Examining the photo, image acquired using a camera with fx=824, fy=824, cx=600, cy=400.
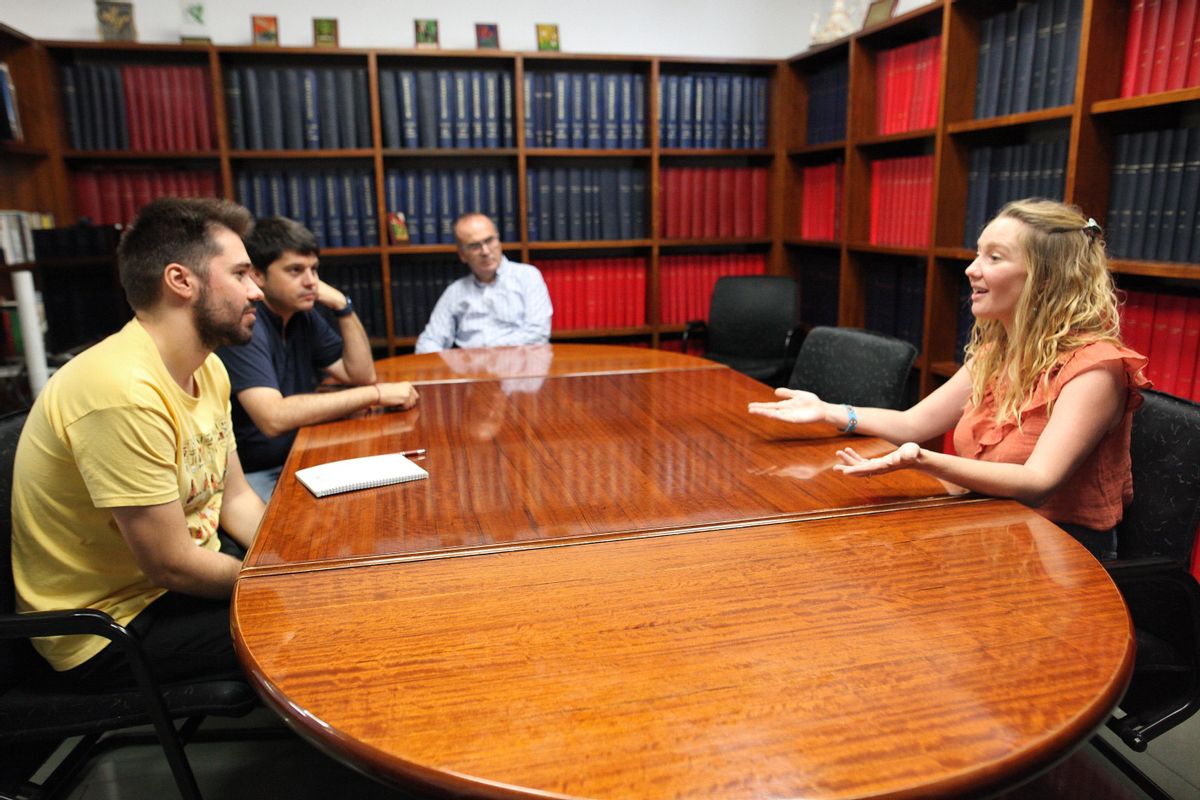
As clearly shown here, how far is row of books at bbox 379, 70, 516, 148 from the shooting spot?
3.76m

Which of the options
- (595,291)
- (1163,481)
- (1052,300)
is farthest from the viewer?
(595,291)

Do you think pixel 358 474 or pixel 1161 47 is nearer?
pixel 358 474

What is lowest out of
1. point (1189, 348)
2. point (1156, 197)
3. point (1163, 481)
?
point (1163, 481)

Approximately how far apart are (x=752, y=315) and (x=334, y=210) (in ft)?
6.69

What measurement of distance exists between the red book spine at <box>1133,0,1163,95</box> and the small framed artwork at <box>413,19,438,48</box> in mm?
2814

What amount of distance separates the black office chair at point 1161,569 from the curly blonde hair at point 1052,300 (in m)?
0.19

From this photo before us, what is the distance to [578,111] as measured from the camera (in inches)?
156

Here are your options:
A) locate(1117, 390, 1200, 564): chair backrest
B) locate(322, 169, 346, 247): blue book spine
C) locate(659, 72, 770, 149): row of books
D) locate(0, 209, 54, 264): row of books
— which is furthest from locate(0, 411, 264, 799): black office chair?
locate(659, 72, 770, 149): row of books

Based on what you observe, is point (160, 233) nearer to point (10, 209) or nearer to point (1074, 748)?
point (1074, 748)

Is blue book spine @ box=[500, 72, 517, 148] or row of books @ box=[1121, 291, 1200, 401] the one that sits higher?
blue book spine @ box=[500, 72, 517, 148]

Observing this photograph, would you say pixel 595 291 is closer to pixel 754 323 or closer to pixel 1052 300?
pixel 754 323

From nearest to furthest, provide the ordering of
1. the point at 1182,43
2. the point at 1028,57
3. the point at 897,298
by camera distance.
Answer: the point at 1182,43, the point at 1028,57, the point at 897,298

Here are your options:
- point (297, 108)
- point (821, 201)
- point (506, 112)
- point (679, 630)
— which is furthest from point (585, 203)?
point (679, 630)

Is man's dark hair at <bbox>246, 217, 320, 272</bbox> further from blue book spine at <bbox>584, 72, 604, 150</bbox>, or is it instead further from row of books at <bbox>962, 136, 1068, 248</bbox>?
row of books at <bbox>962, 136, 1068, 248</bbox>
